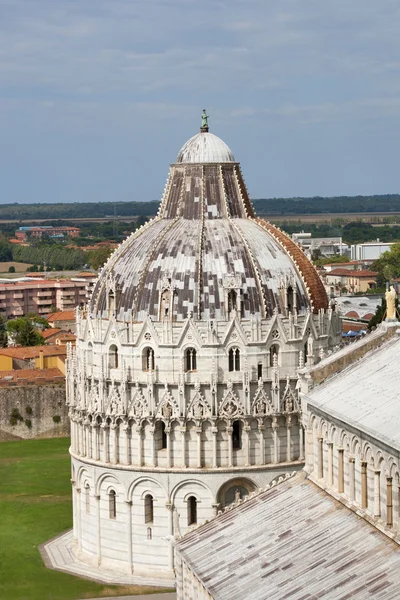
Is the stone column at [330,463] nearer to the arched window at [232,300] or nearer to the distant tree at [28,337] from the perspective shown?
the arched window at [232,300]

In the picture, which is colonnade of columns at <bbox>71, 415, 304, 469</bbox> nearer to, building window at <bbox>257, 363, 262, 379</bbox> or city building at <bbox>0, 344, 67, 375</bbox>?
building window at <bbox>257, 363, 262, 379</bbox>

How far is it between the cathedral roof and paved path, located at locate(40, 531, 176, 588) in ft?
42.7

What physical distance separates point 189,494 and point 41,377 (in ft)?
177

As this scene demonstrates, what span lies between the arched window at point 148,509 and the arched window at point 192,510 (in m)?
1.96

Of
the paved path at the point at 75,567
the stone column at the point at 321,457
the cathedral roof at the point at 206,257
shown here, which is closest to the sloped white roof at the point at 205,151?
the cathedral roof at the point at 206,257

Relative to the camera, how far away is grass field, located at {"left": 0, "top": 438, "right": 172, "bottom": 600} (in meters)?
80.9

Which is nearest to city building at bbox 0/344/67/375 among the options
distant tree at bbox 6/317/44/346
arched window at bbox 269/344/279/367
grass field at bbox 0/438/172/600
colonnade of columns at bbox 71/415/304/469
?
distant tree at bbox 6/317/44/346

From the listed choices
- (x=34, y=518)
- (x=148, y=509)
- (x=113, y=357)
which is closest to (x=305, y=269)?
(x=113, y=357)

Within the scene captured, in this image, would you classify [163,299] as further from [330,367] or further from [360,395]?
[360,395]

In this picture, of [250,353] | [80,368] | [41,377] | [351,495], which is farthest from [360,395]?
[41,377]

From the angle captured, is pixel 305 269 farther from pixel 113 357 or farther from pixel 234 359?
pixel 113 357

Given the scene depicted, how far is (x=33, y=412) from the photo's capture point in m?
133

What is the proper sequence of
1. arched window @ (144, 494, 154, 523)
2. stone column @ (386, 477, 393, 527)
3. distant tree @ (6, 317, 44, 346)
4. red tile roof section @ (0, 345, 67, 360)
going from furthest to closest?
distant tree @ (6, 317, 44, 346) → red tile roof section @ (0, 345, 67, 360) → arched window @ (144, 494, 154, 523) → stone column @ (386, 477, 393, 527)

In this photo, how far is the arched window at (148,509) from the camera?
8388 centimetres
